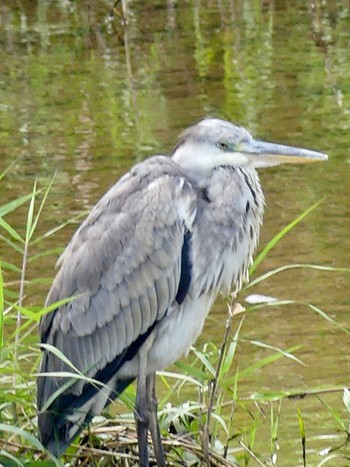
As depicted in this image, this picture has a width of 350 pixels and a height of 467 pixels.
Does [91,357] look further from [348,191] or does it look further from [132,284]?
[348,191]

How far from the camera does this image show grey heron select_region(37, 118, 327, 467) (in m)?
4.78

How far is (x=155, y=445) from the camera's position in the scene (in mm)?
4605

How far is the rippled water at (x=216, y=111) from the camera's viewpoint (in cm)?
649

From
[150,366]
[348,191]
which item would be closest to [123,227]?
[150,366]

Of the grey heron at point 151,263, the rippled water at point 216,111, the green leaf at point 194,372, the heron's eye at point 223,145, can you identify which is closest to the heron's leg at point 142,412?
the grey heron at point 151,263

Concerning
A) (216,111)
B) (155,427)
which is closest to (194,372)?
(155,427)

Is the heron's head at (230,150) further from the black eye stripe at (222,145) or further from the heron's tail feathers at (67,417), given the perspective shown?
the heron's tail feathers at (67,417)

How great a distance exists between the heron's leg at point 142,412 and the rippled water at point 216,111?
2.09 ft

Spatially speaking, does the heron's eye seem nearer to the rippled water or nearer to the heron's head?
the heron's head

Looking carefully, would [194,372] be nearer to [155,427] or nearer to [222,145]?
[155,427]

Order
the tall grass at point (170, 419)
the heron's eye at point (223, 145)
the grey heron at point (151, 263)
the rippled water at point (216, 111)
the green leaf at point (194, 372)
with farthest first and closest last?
the rippled water at point (216, 111) → the heron's eye at point (223, 145) → the grey heron at point (151, 263) → the green leaf at point (194, 372) → the tall grass at point (170, 419)

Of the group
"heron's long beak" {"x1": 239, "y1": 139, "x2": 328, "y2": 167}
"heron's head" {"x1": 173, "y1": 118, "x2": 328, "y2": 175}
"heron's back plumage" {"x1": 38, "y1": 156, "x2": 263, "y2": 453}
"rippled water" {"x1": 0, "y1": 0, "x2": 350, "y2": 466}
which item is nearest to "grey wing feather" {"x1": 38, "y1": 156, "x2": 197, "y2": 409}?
"heron's back plumage" {"x1": 38, "y1": 156, "x2": 263, "y2": 453}

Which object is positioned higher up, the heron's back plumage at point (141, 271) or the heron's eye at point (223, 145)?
the heron's eye at point (223, 145)

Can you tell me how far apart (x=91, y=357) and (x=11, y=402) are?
19.2 inches
